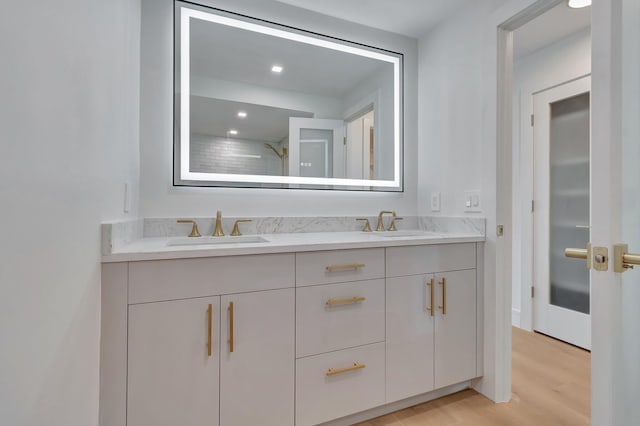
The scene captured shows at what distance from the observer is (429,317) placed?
1598 millimetres

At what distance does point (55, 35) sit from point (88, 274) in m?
0.63

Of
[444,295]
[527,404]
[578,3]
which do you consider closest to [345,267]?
[444,295]

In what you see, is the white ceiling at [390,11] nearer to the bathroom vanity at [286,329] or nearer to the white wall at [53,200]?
the white wall at [53,200]

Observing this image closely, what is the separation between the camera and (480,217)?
1767mm

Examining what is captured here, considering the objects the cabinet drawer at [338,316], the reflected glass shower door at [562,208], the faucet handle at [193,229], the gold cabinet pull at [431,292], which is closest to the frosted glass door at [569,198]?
the reflected glass shower door at [562,208]

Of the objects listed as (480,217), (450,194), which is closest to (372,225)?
(450,194)

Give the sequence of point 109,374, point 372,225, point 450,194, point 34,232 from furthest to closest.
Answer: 1. point 372,225
2. point 450,194
3. point 109,374
4. point 34,232

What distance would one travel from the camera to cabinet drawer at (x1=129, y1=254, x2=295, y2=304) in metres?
1.08

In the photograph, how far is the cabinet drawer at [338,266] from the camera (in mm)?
1321

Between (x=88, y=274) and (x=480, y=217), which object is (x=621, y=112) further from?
(x=88, y=274)

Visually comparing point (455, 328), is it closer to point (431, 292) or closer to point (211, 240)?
point (431, 292)

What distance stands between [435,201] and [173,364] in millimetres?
1834

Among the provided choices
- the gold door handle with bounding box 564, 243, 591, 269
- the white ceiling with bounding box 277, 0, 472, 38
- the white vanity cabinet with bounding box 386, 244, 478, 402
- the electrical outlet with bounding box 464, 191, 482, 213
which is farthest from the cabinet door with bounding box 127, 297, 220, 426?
the white ceiling with bounding box 277, 0, 472, 38

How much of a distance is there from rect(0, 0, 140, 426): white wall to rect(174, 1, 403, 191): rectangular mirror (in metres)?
0.64
